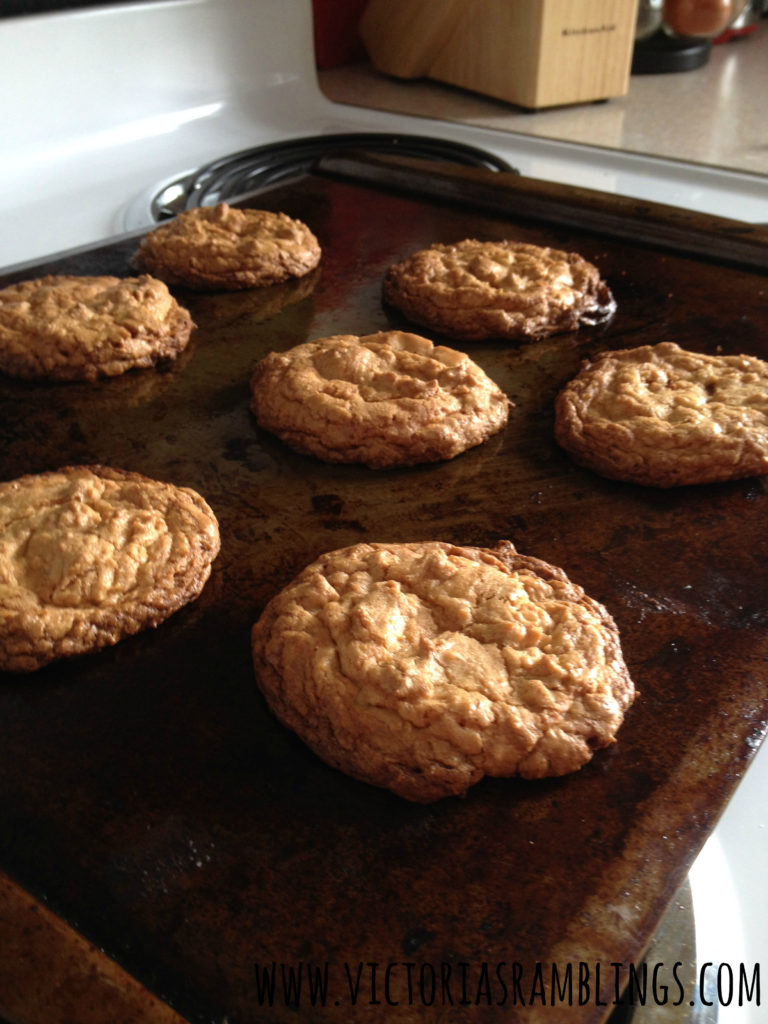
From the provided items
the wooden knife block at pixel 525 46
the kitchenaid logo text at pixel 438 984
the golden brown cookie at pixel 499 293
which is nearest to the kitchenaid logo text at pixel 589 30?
the wooden knife block at pixel 525 46

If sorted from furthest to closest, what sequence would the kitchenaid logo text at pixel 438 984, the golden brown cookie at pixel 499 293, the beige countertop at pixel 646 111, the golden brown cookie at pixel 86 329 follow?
the beige countertop at pixel 646 111 → the golden brown cookie at pixel 499 293 → the golden brown cookie at pixel 86 329 → the kitchenaid logo text at pixel 438 984

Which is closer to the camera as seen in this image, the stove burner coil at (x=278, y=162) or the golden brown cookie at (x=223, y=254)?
the golden brown cookie at (x=223, y=254)

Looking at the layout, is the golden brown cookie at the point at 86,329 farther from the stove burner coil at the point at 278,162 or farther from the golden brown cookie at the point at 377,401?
the stove burner coil at the point at 278,162

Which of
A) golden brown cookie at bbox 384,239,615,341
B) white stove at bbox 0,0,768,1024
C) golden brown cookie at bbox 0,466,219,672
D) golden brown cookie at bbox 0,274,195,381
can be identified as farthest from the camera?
white stove at bbox 0,0,768,1024

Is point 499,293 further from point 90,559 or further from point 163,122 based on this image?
point 163,122

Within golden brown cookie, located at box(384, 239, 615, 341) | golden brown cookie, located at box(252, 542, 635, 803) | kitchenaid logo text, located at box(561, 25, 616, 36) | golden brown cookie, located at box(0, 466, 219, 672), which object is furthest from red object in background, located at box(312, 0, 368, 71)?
golden brown cookie, located at box(252, 542, 635, 803)

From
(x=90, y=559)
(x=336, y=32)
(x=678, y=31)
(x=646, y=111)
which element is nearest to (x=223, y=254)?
(x=90, y=559)

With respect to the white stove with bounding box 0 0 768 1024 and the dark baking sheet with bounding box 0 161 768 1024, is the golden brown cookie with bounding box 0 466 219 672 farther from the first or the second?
the white stove with bounding box 0 0 768 1024
